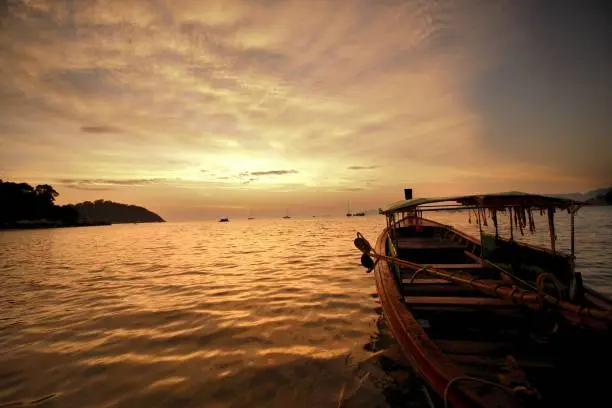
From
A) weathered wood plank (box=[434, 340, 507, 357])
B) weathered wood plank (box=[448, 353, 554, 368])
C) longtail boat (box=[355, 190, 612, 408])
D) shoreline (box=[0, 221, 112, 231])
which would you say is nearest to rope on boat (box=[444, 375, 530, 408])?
longtail boat (box=[355, 190, 612, 408])

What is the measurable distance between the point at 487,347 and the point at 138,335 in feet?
27.2

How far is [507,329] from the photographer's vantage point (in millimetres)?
5648

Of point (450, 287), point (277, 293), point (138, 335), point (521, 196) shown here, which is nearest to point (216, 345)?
point (138, 335)

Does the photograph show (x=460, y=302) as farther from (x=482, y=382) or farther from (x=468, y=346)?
(x=482, y=382)

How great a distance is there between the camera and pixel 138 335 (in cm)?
752

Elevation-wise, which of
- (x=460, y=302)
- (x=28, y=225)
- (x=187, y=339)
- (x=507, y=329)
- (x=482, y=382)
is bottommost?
(x=187, y=339)

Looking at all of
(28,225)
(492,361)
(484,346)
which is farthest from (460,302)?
(28,225)

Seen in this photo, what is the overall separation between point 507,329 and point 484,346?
1267 millimetres

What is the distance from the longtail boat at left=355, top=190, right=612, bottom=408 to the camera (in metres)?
3.25

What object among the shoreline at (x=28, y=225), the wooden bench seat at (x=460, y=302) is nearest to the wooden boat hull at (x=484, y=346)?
the wooden bench seat at (x=460, y=302)

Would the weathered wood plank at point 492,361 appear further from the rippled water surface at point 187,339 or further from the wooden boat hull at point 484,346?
the rippled water surface at point 187,339

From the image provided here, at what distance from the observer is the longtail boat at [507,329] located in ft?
10.7

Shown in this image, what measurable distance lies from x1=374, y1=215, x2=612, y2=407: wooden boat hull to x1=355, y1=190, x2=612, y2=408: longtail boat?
13mm

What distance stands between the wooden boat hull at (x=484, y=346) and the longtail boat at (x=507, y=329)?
13mm
